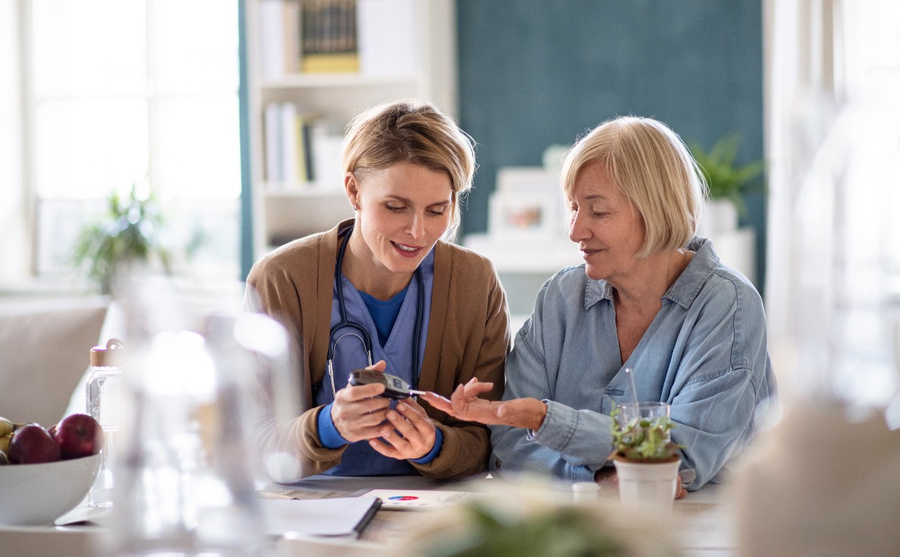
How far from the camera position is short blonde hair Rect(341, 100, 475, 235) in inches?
70.9

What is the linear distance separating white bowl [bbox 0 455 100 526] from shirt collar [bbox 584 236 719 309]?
0.97 metres

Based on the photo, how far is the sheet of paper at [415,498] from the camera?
52.1 inches

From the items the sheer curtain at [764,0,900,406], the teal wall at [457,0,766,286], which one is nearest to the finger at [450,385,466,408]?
the sheer curtain at [764,0,900,406]

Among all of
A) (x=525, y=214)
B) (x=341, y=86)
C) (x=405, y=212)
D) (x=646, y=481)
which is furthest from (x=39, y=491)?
(x=341, y=86)

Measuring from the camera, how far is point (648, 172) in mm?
1765

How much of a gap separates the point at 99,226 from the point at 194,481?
14.2 ft

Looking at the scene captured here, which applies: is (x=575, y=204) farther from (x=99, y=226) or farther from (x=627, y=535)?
(x=99, y=226)

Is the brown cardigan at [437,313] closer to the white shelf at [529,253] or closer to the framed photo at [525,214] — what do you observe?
the white shelf at [529,253]

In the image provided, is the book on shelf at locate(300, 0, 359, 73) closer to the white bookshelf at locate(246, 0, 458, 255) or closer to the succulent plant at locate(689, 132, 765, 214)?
the white bookshelf at locate(246, 0, 458, 255)

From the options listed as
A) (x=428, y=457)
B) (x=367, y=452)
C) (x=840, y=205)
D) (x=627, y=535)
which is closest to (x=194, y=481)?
(x=627, y=535)

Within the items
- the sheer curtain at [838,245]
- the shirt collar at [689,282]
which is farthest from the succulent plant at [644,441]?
the shirt collar at [689,282]

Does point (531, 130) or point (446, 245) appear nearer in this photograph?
point (446, 245)

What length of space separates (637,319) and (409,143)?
1.71 feet

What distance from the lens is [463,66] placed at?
181 inches
